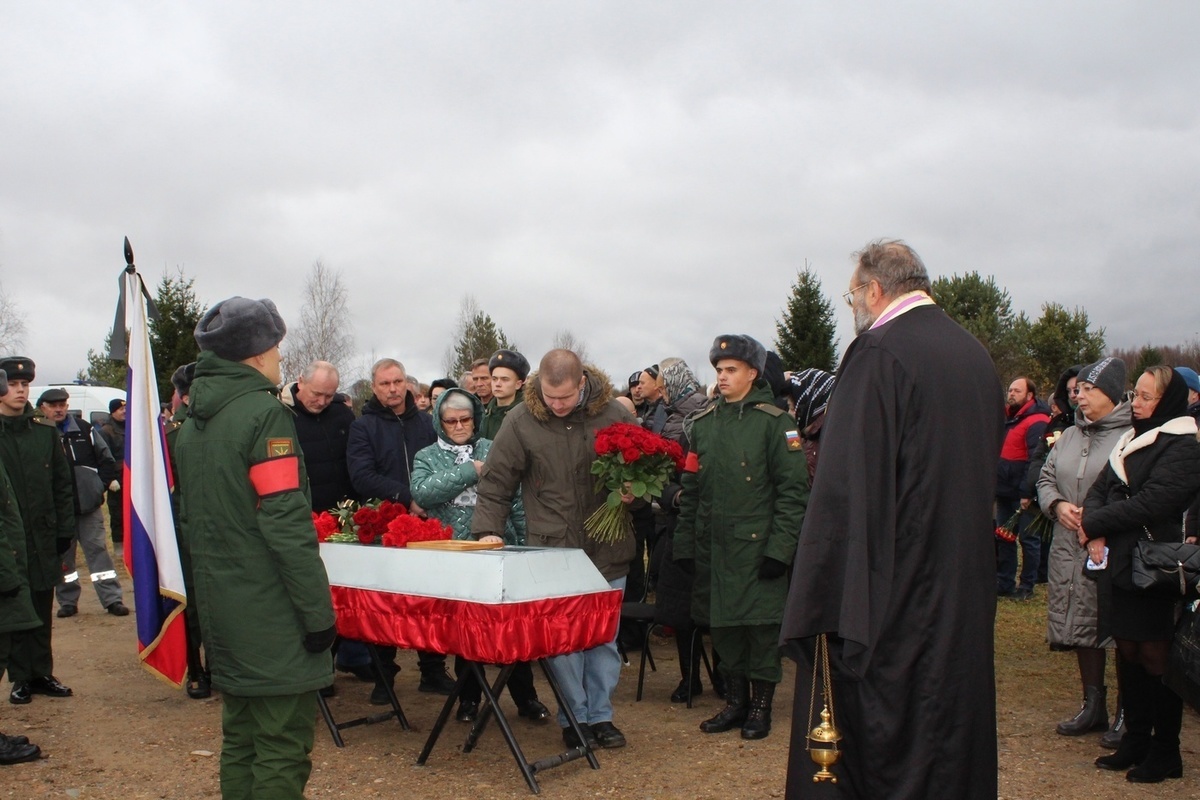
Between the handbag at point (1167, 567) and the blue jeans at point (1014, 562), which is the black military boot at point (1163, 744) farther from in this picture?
the blue jeans at point (1014, 562)

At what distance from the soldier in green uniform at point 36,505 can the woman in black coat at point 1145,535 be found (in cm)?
636

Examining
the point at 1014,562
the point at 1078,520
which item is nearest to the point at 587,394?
the point at 1078,520

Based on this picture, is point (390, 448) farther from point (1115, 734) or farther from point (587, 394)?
point (1115, 734)

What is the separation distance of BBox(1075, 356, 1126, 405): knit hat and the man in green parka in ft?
14.0

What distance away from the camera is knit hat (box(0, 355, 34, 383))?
272 inches

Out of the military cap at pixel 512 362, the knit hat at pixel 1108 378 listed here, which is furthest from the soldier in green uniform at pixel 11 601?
the knit hat at pixel 1108 378

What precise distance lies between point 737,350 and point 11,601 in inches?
162

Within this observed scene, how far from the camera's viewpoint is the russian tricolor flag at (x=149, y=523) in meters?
4.45

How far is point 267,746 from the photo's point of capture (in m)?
3.87

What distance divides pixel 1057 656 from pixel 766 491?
3590 mm

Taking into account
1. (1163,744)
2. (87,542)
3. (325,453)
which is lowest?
(1163,744)

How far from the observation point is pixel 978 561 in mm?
3182

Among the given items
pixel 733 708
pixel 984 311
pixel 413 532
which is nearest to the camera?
pixel 413 532

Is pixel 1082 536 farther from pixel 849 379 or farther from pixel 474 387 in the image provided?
pixel 474 387
